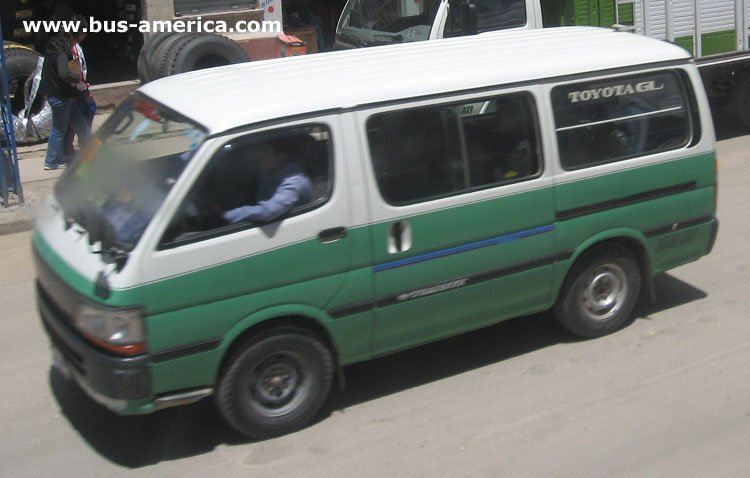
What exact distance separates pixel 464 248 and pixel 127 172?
75.4 inches

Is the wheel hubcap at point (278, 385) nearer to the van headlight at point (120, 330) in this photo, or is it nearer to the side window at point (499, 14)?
the van headlight at point (120, 330)

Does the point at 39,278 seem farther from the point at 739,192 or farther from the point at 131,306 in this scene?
the point at 739,192

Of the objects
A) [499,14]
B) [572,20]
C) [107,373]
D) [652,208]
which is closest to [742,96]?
[572,20]

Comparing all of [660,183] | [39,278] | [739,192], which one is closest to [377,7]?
[739,192]

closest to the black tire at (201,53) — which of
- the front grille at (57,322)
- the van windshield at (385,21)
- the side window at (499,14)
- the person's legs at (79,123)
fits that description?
the person's legs at (79,123)

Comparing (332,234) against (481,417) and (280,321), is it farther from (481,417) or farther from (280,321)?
(481,417)

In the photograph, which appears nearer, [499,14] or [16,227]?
[16,227]

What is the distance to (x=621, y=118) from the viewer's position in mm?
6133

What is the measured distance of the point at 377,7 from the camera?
10.7 metres

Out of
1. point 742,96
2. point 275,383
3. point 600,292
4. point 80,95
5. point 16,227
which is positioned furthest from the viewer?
point 742,96

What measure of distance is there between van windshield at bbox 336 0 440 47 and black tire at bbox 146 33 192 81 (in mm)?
2163

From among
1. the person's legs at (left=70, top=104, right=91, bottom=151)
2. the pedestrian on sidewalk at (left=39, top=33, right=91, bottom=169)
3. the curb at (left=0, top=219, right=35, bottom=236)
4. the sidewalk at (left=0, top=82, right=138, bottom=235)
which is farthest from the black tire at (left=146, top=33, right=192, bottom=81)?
the curb at (left=0, top=219, right=35, bottom=236)

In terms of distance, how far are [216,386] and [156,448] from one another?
1.75 ft

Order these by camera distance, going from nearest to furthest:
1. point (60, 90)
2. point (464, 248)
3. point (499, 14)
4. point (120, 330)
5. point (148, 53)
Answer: point (120, 330) < point (464, 248) < point (499, 14) < point (60, 90) < point (148, 53)
